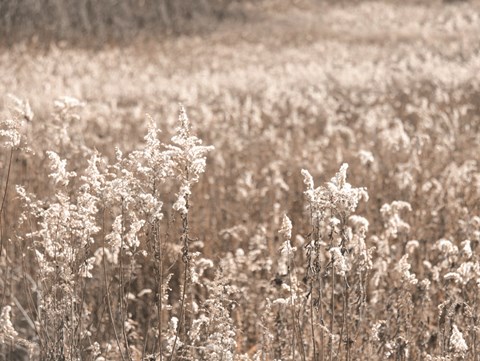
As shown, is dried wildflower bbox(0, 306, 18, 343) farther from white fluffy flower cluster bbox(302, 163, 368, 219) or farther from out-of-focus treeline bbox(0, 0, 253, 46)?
out-of-focus treeline bbox(0, 0, 253, 46)

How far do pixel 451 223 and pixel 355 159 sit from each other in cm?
198

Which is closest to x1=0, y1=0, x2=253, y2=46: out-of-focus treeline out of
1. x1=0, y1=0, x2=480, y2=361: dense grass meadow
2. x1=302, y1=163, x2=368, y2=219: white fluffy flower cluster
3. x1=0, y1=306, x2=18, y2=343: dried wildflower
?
x1=0, y1=0, x2=480, y2=361: dense grass meadow

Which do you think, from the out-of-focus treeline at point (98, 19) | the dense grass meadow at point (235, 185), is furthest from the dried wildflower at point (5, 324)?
the out-of-focus treeline at point (98, 19)

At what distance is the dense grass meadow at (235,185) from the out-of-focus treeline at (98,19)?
0.08 meters

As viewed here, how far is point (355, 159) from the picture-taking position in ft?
18.7

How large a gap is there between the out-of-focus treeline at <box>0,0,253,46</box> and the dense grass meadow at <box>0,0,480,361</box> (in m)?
0.08

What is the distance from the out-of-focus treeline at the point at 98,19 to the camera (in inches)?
660

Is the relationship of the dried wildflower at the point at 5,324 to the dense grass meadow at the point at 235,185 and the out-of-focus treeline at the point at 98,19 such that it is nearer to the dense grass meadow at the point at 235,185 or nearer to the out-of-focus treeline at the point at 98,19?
the dense grass meadow at the point at 235,185

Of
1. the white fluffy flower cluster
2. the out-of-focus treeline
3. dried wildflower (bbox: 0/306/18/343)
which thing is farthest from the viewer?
the out-of-focus treeline

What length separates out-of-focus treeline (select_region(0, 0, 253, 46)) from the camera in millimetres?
16766

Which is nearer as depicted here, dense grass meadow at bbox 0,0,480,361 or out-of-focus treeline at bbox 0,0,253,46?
dense grass meadow at bbox 0,0,480,361

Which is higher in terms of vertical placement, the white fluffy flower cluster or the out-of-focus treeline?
the out-of-focus treeline

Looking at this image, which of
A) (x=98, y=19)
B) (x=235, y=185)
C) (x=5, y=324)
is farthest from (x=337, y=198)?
(x=98, y=19)

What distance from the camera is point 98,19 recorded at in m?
19.3
